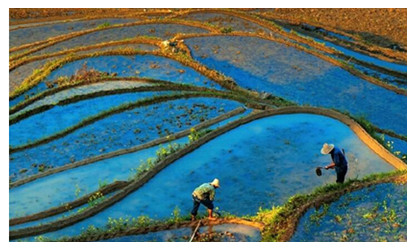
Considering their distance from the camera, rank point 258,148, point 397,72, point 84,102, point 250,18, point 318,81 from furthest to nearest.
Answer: point 250,18, point 397,72, point 318,81, point 84,102, point 258,148

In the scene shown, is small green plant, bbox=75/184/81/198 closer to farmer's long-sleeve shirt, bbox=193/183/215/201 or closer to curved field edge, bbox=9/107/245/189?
curved field edge, bbox=9/107/245/189

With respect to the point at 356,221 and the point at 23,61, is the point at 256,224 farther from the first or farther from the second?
the point at 23,61

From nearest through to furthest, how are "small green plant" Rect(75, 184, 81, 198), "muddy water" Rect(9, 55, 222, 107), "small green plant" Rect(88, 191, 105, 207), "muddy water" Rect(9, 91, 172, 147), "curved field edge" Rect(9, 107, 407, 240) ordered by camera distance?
1. "curved field edge" Rect(9, 107, 407, 240)
2. "small green plant" Rect(88, 191, 105, 207)
3. "small green plant" Rect(75, 184, 81, 198)
4. "muddy water" Rect(9, 91, 172, 147)
5. "muddy water" Rect(9, 55, 222, 107)

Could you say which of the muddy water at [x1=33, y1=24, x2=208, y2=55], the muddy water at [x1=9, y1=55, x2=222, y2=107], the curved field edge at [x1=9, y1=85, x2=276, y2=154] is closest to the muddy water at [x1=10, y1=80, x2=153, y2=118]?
the curved field edge at [x1=9, y1=85, x2=276, y2=154]

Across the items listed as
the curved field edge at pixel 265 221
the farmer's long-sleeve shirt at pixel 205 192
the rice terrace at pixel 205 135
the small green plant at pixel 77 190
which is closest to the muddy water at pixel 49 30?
the rice terrace at pixel 205 135

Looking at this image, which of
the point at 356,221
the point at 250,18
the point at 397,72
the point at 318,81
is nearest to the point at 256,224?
the point at 356,221
